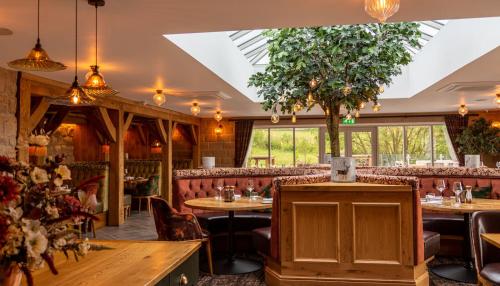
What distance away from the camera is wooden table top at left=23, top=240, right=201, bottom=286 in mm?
1493

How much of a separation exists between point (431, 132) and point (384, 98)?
4348 millimetres

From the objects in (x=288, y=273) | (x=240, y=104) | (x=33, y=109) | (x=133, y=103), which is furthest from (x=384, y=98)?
(x=33, y=109)

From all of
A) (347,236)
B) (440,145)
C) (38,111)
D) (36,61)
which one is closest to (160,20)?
(36,61)

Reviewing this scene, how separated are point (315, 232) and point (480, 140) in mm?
8802

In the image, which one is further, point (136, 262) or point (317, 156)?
point (317, 156)

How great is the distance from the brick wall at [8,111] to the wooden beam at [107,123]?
1958mm

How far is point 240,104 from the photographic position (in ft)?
30.9

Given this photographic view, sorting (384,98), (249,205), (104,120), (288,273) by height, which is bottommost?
(288,273)

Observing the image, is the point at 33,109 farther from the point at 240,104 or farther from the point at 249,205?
the point at 240,104

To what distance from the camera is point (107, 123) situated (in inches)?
299

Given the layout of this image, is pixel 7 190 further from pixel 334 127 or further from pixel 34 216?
pixel 334 127

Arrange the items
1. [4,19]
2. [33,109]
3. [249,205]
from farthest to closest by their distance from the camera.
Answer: [33,109], [249,205], [4,19]

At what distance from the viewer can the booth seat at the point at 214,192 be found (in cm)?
520

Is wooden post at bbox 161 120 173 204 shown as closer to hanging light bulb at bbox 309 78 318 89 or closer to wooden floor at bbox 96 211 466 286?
wooden floor at bbox 96 211 466 286
